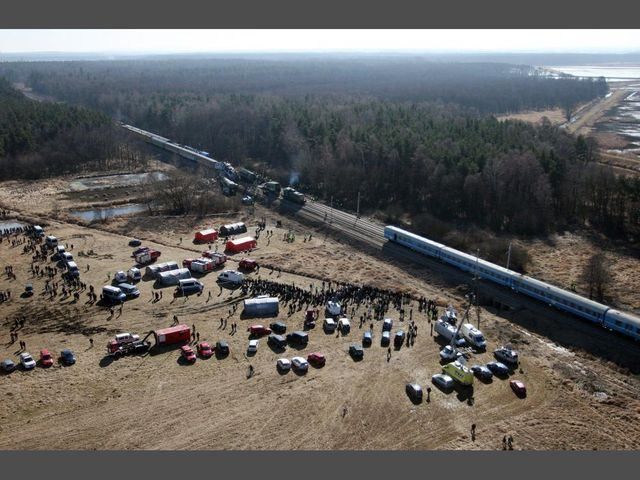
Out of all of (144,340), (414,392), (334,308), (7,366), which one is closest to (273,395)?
(414,392)

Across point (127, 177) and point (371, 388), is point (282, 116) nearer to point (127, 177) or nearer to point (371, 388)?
point (127, 177)

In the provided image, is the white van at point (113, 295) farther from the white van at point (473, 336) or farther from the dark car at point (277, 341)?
the white van at point (473, 336)

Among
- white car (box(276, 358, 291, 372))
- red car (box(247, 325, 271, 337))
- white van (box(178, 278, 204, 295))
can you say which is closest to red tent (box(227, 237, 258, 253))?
white van (box(178, 278, 204, 295))

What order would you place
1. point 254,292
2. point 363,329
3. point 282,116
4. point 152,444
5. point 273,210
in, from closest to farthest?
1. point 152,444
2. point 363,329
3. point 254,292
4. point 273,210
5. point 282,116

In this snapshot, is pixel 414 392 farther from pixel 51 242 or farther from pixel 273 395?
pixel 51 242

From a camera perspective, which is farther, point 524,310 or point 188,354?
point 524,310

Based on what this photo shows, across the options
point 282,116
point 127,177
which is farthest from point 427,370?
point 282,116

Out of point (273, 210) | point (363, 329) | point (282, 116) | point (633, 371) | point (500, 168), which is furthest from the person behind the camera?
point (282, 116)
